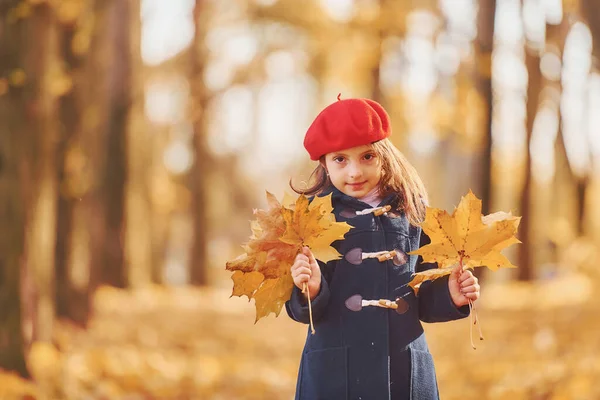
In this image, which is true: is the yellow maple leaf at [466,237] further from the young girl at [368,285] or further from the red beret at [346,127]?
the red beret at [346,127]

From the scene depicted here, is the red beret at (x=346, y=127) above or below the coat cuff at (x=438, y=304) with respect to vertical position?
above

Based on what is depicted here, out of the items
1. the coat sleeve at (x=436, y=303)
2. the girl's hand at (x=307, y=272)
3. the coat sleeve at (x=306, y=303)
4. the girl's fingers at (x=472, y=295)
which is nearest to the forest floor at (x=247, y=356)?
the coat sleeve at (x=436, y=303)

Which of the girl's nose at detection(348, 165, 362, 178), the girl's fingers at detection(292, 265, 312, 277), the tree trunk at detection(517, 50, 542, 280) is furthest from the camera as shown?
the tree trunk at detection(517, 50, 542, 280)

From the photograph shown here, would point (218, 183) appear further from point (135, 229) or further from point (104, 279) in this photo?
point (104, 279)

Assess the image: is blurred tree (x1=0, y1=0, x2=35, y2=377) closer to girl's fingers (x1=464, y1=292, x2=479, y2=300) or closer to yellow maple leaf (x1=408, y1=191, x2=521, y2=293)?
yellow maple leaf (x1=408, y1=191, x2=521, y2=293)

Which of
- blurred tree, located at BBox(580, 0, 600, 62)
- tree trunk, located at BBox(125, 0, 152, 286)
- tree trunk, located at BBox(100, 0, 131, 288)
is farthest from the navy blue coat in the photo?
tree trunk, located at BBox(125, 0, 152, 286)

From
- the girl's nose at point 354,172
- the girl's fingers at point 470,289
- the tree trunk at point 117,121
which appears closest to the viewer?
the girl's fingers at point 470,289

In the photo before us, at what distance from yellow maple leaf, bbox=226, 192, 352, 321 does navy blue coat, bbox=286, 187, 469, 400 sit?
0.34ft

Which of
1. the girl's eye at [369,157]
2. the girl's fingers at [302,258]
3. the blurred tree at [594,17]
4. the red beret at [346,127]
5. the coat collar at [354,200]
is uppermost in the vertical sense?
the blurred tree at [594,17]

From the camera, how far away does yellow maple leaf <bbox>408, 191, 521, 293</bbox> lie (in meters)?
2.57

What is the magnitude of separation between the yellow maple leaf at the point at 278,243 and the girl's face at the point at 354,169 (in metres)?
0.21

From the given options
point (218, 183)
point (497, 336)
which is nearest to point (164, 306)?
point (497, 336)

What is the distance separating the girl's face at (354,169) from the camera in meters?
2.78

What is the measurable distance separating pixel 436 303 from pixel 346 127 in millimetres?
676
